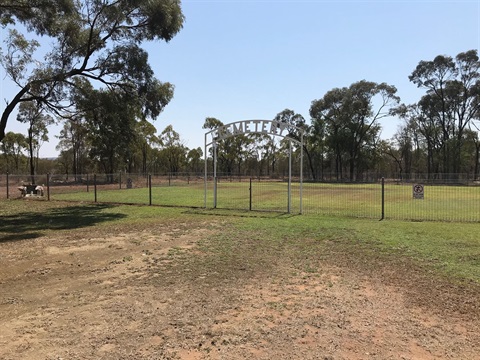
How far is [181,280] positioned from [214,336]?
225 cm

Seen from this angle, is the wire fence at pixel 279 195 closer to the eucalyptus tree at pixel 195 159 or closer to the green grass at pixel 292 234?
the green grass at pixel 292 234

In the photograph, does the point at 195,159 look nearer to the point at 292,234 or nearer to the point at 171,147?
the point at 171,147

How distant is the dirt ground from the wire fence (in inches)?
346

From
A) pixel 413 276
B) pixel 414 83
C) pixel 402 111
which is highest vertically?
pixel 414 83

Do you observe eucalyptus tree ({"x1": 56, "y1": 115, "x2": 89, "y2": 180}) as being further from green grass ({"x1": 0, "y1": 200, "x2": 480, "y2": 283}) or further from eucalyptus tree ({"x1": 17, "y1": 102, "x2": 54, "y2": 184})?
green grass ({"x1": 0, "y1": 200, "x2": 480, "y2": 283})

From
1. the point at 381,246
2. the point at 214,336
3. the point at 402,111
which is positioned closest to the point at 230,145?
the point at 402,111

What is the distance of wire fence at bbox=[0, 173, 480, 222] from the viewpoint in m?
16.3

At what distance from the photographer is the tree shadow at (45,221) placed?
11.0 metres

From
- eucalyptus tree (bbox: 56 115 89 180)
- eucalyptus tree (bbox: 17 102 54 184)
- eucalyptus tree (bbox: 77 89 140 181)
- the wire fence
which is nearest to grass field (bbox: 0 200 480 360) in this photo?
the wire fence

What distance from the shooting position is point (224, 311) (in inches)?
187

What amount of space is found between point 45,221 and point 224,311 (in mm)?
11279

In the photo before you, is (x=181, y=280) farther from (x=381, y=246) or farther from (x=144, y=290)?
(x=381, y=246)

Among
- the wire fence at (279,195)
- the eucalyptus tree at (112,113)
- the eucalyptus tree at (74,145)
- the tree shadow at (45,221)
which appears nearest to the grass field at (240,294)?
the tree shadow at (45,221)

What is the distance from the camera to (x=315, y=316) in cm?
461
